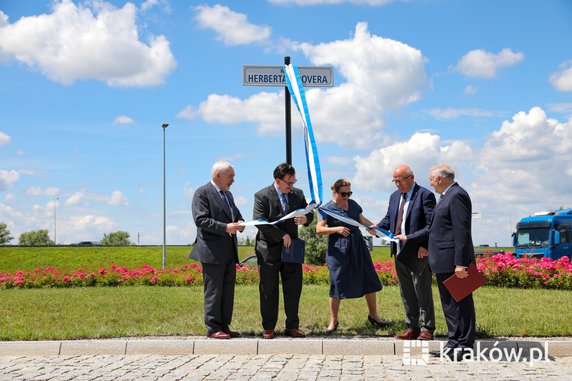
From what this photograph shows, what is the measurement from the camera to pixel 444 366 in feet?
22.9

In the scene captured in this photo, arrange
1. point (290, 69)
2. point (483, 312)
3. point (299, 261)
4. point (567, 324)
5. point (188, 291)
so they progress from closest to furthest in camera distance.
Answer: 1. point (299, 261)
2. point (567, 324)
3. point (290, 69)
4. point (483, 312)
5. point (188, 291)

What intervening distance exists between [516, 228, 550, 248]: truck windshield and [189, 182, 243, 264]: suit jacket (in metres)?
24.6

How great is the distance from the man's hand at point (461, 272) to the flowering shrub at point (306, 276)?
377 inches

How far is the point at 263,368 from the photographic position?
6.92 meters

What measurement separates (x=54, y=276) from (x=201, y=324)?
450 inches

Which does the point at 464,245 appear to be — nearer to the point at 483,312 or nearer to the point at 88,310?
the point at 483,312

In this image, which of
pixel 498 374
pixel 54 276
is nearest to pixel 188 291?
pixel 54 276

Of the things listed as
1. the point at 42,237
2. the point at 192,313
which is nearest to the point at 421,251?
the point at 192,313

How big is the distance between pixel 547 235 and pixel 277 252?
2447 centimetres

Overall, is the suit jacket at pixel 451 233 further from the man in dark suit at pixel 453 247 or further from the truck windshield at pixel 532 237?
the truck windshield at pixel 532 237

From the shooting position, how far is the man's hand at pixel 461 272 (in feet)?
23.4

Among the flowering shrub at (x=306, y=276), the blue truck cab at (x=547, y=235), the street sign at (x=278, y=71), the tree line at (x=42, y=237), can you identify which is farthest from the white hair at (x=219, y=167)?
the tree line at (x=42, y=237)

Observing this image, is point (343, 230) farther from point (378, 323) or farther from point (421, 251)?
point (378, 323)


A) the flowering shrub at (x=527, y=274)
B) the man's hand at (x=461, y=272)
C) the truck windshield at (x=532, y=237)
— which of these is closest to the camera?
the man's hand at (x=461, y=272)
